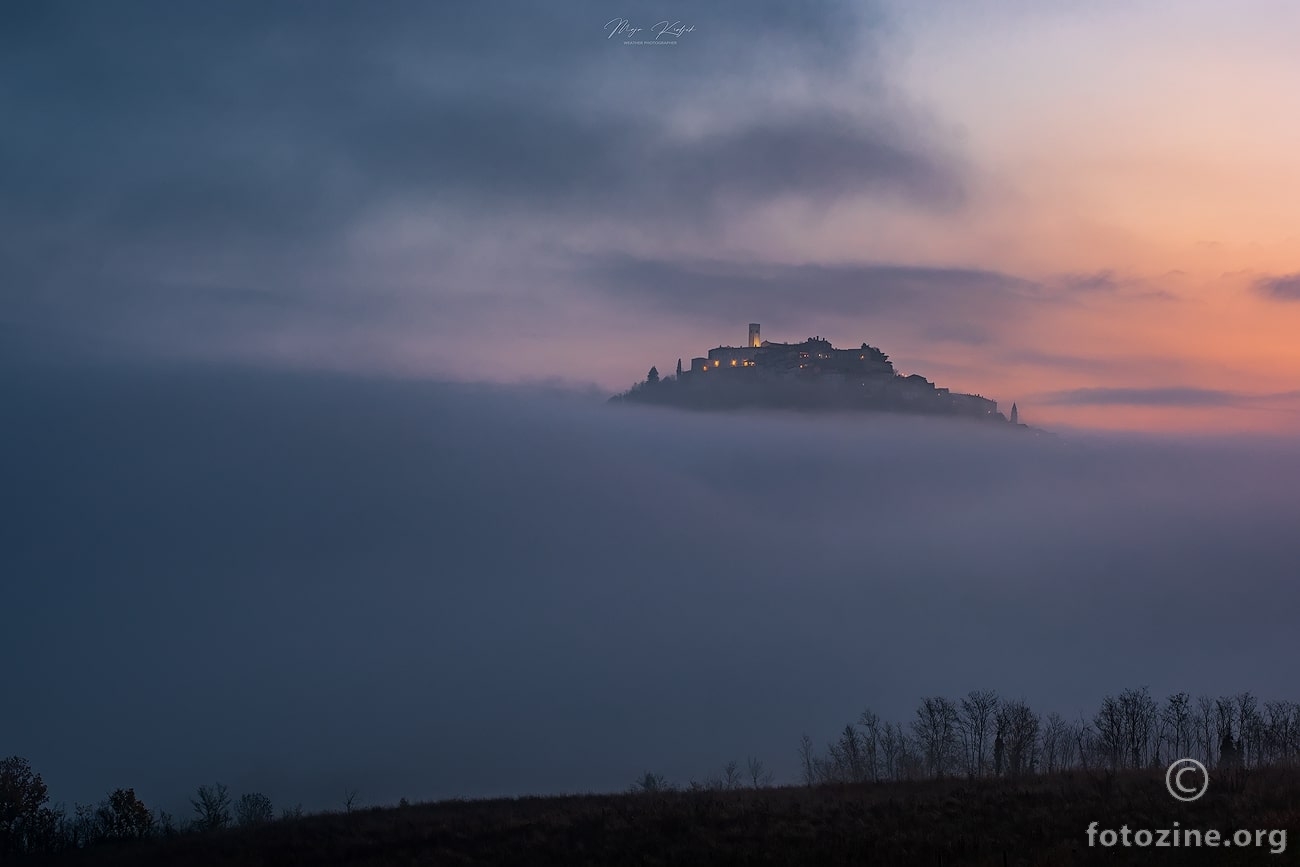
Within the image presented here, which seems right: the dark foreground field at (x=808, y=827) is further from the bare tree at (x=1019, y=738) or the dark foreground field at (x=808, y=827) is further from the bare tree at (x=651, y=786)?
the bare tree at (x=1019, y=738)

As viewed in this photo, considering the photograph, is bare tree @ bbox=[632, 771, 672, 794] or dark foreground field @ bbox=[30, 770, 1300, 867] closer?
dark foreground field @ bbox=[30, 770, 1300, 867]

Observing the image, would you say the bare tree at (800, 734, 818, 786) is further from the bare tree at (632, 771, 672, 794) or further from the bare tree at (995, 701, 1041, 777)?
the bare tree at (995, 701, 1041, 777)

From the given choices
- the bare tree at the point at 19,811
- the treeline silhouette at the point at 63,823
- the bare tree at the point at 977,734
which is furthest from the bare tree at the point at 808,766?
the bare tree at the point at 19,811

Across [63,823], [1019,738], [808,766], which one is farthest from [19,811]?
[1019,738]

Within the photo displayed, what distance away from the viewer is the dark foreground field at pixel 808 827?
83.1ft

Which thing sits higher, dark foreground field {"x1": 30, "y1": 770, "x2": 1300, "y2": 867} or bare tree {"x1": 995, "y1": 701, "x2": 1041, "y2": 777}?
dark foreground field {"x1": 30, "y1": 770, "x2": 1300, "y2": 867}

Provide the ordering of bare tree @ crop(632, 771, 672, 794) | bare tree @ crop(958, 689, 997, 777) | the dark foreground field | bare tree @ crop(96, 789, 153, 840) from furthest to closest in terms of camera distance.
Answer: bare tree @ crop(958, 689, 997, 777) < bare tree @ crop(96, 789, 153, 840) < bare tree @ crop(632, 771, 672, 794) < the dark foreground field

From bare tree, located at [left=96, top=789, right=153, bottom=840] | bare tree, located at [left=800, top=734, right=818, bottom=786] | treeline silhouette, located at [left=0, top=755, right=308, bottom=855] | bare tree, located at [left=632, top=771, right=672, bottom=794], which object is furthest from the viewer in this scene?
bare tree, located at [left=800, top=734, right=818, bottom=786]

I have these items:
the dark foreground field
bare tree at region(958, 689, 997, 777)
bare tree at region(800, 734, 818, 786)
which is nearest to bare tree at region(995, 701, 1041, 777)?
bare tree at region(958, 689, 997, 777)

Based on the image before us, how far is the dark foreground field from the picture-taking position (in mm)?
25328

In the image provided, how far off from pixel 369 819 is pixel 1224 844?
30326 millimetres

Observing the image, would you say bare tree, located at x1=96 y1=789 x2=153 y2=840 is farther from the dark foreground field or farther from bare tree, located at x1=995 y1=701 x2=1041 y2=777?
bare tree, located at x1=995 y1=701 x2=1041 y2=777

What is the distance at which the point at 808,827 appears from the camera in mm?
29391

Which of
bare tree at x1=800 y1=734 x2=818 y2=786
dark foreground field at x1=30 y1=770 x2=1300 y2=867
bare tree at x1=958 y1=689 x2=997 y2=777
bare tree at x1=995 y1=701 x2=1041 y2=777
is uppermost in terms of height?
dark foreground field at x1=30 y1=770 x2=1300 y2=867
